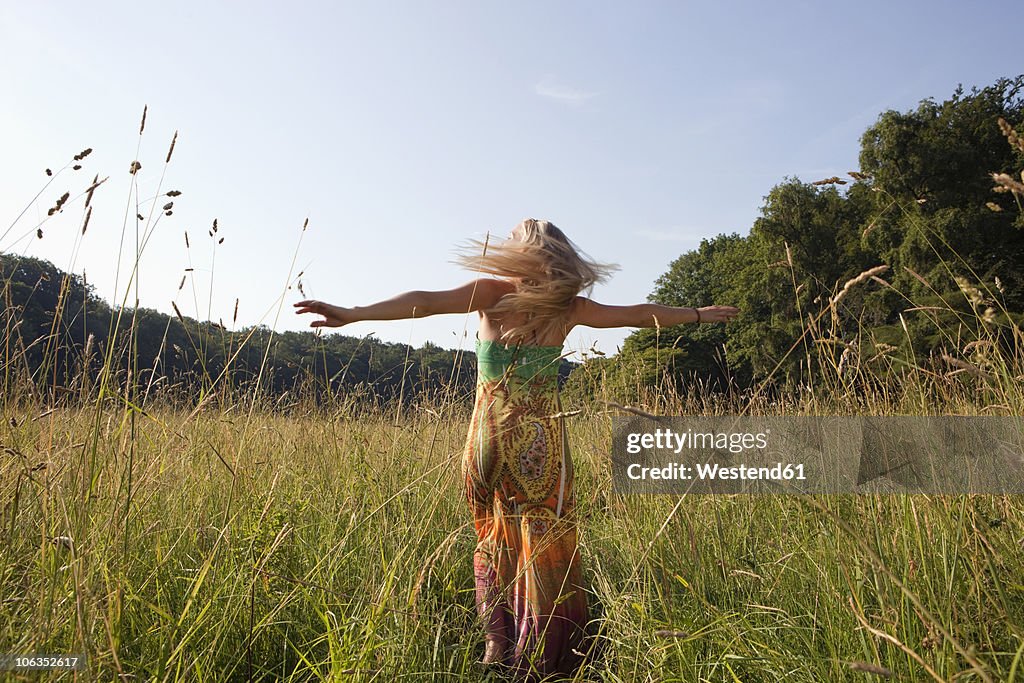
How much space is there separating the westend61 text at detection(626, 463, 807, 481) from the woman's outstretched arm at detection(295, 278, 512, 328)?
3.82 feet

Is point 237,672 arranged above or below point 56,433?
below

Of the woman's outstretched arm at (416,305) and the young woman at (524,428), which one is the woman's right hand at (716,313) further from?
the woman's outstretched arm at (416,305)

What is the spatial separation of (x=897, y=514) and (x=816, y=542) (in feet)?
0.99

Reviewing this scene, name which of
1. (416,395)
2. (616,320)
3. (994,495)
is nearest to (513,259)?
(616,320)

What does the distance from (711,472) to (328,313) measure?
1.77 meters

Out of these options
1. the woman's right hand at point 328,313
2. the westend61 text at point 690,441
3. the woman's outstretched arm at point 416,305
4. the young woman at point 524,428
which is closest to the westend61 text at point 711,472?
the westend61 text at point 690,441

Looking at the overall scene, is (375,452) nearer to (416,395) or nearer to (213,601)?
(416,395)

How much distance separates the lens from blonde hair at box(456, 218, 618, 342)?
3.14 m

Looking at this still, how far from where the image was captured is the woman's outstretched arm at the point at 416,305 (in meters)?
2.78

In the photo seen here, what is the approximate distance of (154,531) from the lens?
2.46m

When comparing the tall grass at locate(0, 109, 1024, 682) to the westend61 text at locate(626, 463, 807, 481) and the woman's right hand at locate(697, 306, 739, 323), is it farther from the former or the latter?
the woman's right hand at locate(697, 306, 739, 323)

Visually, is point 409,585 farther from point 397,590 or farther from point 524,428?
point 524,428

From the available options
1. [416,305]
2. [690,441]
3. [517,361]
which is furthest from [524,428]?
[690,441]

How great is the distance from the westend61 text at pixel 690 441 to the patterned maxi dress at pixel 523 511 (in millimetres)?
671
